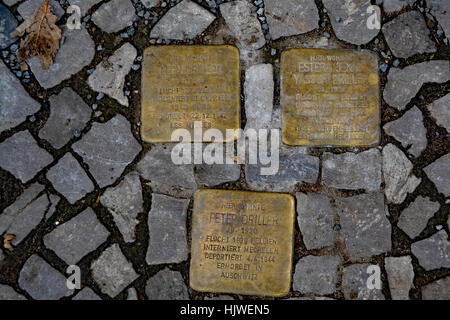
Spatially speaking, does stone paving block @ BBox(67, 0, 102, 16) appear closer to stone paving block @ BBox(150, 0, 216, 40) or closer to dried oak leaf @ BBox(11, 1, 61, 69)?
dried oak leaf @ BBox(11, 1, 61, 69)

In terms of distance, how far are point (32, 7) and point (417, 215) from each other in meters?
2.75

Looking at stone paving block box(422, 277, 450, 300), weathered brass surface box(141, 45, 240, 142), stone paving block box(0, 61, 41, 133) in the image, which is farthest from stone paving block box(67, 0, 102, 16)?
stone paving block box(422, 277, 450, 300)

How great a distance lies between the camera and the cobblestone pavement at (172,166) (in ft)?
6.32

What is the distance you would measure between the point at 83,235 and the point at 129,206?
1.13 feet

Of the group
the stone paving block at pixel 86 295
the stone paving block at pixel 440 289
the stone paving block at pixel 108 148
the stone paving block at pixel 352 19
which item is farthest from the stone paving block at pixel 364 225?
the stone paving block at pixel 86 295

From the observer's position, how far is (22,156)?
197 centimetres

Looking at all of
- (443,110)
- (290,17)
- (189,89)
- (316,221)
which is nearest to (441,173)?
(443,110)

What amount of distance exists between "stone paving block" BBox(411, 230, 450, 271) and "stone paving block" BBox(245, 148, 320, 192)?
0.78 metres

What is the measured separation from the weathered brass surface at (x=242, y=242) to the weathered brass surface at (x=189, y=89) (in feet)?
1.55

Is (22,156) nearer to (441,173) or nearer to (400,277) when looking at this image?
(400,277)

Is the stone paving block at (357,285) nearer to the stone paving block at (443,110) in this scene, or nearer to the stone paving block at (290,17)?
the stone paving block at (443,110)
